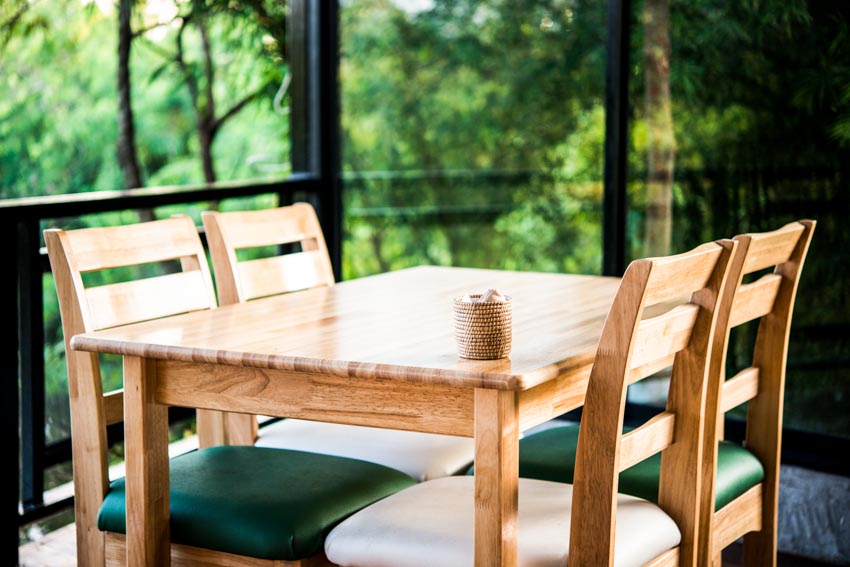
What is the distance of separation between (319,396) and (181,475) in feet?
1.55

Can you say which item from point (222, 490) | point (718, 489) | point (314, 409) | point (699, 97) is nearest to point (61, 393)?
point (222, 490)

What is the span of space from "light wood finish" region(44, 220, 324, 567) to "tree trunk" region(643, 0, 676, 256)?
6.00ft

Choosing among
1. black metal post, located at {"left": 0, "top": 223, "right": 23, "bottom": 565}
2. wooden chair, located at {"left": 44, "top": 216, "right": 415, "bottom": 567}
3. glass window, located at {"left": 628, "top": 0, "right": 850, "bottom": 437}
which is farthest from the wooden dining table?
glass window, located at {"left": 628, "top": 0, "right": 850, "bottom": 437}

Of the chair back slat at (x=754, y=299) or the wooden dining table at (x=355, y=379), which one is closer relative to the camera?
the wooden dining table at (x=355, y=379)

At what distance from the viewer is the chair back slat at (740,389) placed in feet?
7.32

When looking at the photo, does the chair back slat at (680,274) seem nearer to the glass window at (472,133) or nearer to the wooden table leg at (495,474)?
the wooden table leg at (495,474)

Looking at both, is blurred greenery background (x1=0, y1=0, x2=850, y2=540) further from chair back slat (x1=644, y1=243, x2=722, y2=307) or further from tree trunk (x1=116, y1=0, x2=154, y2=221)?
chair back slat (x1=644, y1=243, x2=722, y2=307)

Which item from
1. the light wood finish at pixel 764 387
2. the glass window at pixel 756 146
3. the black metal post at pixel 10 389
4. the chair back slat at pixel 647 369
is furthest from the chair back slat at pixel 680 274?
the black metal post at pixel 10 389

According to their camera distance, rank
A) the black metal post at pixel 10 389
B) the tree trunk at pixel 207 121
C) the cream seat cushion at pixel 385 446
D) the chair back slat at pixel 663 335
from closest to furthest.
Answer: the chair back slat at pixel 663 335 < the cream seat cushion at pixel 385 446 < the black metal post at pixel 10 389 < the tree trunk at pixel 207 121

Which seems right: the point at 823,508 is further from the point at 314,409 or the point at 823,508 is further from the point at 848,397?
the point at 314,409

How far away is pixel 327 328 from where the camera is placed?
2141mm

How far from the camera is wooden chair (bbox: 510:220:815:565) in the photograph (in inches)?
83.4

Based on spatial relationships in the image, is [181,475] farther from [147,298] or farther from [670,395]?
[670,395]

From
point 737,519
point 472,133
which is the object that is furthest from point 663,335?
point 472,133
